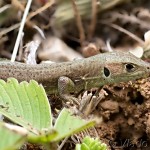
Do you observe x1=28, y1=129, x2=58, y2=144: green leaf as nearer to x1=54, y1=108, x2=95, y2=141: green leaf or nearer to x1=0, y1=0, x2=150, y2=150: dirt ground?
x1=54, y1=108, x2=95, y2=141: green leaf

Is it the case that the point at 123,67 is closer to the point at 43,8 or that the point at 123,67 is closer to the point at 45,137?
the point at 43,8

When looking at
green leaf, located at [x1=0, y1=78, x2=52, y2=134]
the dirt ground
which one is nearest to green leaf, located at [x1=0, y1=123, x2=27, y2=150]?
green leaf, located at [x1=0, y1=78, x2=52, y2=134]

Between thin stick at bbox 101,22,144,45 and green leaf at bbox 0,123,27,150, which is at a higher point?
thin stick at bbox 101,22,144,45

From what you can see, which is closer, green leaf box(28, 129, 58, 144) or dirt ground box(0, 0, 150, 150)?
green leaf box(28, 129, 58, 144)

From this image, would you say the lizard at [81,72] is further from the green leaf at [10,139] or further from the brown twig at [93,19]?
the green leaf at [10,139]

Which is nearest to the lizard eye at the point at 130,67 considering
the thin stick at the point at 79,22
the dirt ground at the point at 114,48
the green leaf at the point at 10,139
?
the dirt ground at the point at 114,48

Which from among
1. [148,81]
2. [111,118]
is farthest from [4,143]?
[148,81]

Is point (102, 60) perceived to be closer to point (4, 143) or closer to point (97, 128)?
point (97, 128)
